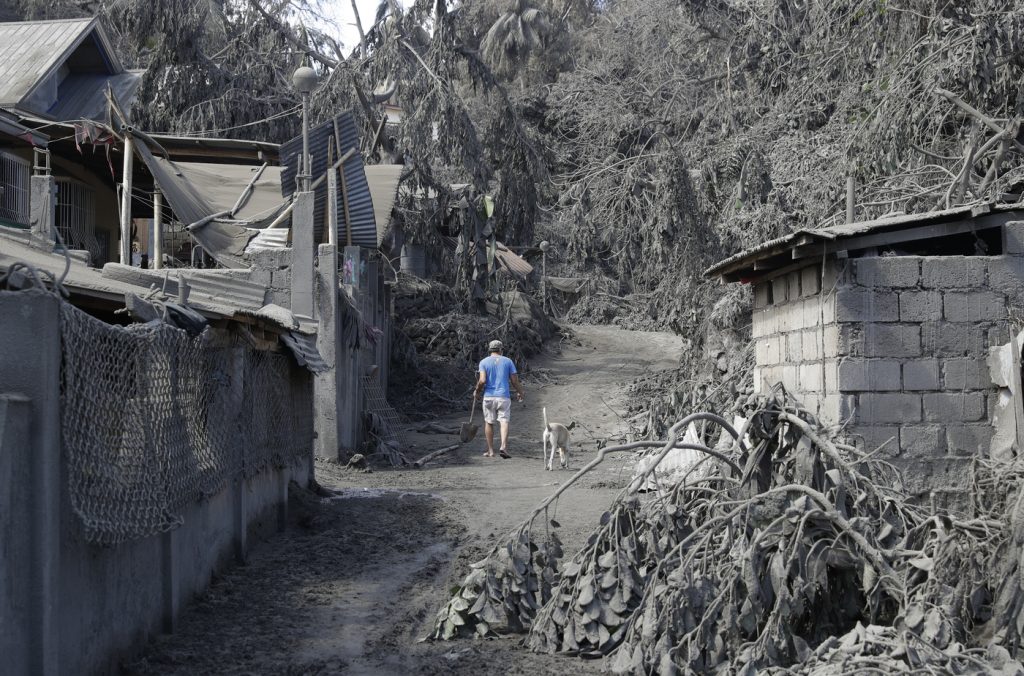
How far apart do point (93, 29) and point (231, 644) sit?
55.7 ft

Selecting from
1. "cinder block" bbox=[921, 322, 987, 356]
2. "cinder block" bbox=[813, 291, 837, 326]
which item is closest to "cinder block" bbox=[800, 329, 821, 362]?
"cinder block" bbox=[813, 291, 837, 326]

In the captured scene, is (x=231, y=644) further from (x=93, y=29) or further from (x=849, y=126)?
(x=93, y=29)

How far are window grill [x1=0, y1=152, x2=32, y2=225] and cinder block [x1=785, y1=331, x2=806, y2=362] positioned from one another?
11306 millimetres

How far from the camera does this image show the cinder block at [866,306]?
8.01 metres

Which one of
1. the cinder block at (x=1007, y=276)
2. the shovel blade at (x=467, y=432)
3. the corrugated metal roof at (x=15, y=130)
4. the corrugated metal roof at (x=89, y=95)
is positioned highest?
the corrugated metal roof at (x=89, y=95)

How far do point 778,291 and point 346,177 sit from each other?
8536mm

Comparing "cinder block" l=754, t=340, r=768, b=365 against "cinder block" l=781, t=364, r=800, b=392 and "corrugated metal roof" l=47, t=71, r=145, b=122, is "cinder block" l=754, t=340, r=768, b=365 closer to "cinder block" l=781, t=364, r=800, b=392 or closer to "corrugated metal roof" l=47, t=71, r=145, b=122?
"cinder block" l=781, t=364, r=800, b=392

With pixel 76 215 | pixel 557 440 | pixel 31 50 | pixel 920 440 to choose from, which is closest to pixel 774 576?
pixel 920 440

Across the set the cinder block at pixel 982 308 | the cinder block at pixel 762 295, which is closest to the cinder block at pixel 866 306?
the cinder block at pixel 982 308

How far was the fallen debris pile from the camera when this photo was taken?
19.1 ft

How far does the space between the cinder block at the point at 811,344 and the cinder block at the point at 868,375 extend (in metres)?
0.37

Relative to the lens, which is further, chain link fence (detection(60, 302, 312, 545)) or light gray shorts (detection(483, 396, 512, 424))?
light gray shorts (detection(483, 396, 512, 424))

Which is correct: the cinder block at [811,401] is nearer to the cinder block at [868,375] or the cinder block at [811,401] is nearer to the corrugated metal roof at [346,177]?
the cinder block at [868,375]

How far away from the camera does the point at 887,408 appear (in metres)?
8.03
